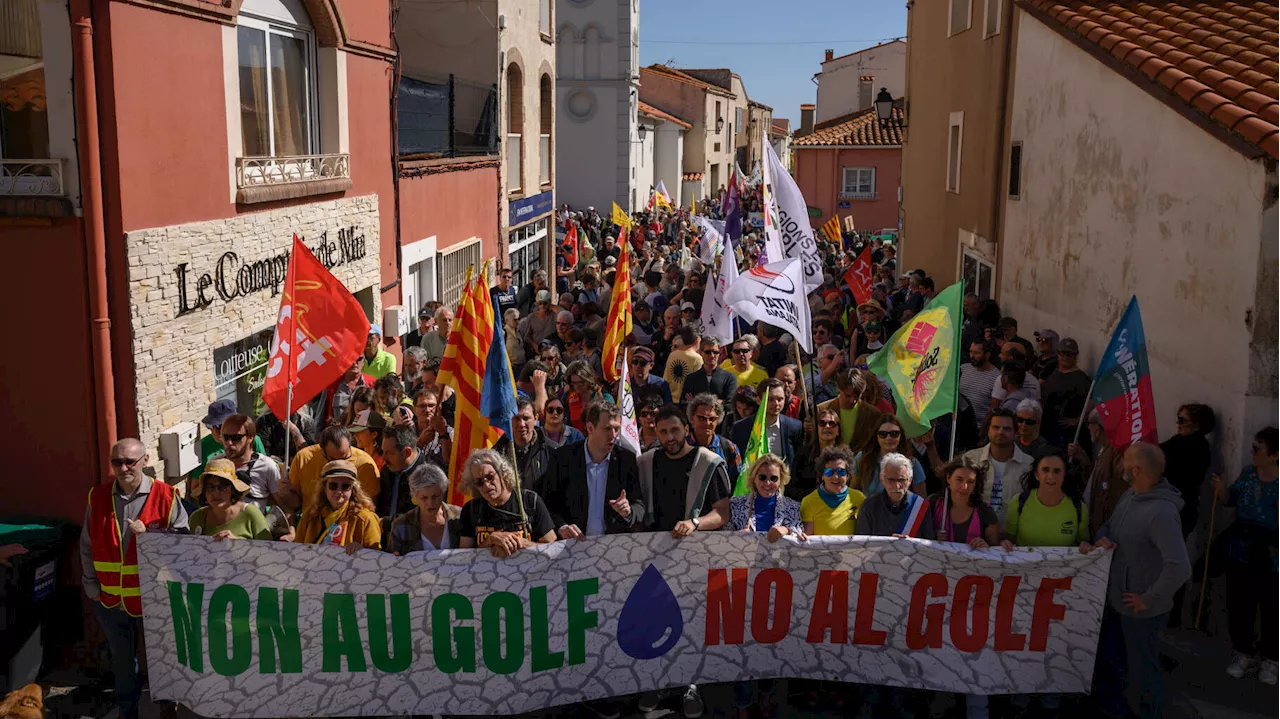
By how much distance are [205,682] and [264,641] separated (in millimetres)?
396

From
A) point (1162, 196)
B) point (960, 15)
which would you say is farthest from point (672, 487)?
point (960, 15)

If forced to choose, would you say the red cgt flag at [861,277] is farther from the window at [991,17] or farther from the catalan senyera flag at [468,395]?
the catalan senyera flag at [468,395]

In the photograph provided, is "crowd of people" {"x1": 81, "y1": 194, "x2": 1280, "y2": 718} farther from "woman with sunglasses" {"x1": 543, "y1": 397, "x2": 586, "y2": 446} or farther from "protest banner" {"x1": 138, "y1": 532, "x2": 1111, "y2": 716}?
"protest banner" {"x1": 138, "y1": 532, "x2": 1111, "y2": 716}

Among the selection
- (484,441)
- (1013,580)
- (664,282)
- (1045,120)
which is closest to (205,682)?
(484,441)

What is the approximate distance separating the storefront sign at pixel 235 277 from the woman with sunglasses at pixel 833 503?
4872mm

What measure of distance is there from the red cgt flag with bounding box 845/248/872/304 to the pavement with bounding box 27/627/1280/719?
7833mm

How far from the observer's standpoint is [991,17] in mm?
14891

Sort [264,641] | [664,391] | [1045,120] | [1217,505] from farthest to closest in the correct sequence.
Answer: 1. [1045,120]
2. [664,391]
3. [1217,505]
4. [264,641]

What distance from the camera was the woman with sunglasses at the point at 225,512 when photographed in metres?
6.07

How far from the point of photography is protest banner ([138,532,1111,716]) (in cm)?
607

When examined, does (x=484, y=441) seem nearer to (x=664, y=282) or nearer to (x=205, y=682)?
(x=205, y=682)

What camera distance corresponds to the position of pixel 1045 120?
1245 centimetres

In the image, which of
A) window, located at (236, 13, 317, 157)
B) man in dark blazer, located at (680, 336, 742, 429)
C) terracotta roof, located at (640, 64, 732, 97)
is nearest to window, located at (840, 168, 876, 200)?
terracotta roof, located at (640, 64, 732, 97)

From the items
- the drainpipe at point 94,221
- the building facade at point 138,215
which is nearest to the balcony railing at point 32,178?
the building facade at point 138,215
